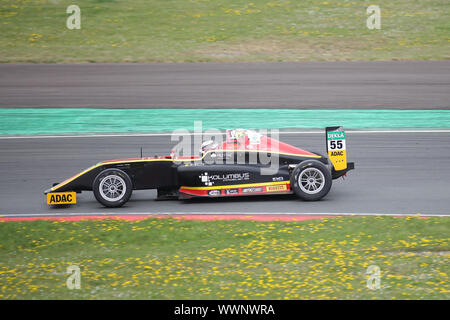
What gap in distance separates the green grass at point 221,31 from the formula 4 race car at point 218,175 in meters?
11.8

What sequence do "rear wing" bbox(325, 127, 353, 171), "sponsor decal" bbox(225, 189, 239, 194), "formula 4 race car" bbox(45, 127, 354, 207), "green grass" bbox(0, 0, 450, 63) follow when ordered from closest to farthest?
"formula 4 race car" bbox(45, 127, 354, 207)
"sponsor decal" bbox(225, 189, 239, 194)
"rear wing" bbox(325, 127, 353, 171)
"green grass" bbox(0, 0, 450, 63)

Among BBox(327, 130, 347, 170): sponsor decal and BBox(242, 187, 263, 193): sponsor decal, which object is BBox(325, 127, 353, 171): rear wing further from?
BBox(242, 187, 263, 193): sponsor decal

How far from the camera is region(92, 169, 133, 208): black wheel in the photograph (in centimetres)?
1037

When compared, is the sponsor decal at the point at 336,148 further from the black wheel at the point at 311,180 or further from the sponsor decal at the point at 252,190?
the sponsor decal at the point at 252,190

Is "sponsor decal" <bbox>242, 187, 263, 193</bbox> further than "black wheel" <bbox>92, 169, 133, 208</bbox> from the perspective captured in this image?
Yes

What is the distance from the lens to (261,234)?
8922 millimetres

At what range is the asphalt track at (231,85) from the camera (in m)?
18.1

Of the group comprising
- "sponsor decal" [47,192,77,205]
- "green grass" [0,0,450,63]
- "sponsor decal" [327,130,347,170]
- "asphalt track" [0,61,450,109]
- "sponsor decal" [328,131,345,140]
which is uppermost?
"green grass" [0,0,450,63]

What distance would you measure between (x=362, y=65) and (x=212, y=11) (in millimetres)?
8028

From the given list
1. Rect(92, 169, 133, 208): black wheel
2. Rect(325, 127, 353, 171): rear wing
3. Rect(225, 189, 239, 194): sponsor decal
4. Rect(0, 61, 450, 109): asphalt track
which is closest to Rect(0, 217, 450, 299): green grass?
Rect(92, 169, 133, 208): black wheel

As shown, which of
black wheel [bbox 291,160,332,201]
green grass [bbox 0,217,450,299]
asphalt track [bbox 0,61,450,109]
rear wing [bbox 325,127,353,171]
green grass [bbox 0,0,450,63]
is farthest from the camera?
green grass [bbox 0,0,450,63]

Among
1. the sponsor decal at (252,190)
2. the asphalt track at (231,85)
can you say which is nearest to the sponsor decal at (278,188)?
the sponsor decal at (252,190)

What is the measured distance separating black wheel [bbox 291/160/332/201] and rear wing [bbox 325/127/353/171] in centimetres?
42

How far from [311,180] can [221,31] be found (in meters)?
14.9
